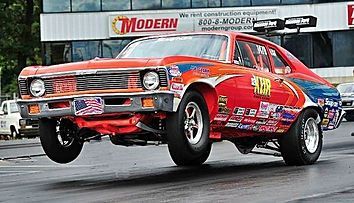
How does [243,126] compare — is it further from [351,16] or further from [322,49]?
[322,49]

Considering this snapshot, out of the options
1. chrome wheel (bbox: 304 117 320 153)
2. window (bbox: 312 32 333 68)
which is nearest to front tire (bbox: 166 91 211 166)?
chrome wheel (bbox: 304 117 320 153)

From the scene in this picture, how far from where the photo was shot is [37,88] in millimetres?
10172

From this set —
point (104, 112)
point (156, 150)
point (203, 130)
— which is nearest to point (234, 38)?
point (203, 130)

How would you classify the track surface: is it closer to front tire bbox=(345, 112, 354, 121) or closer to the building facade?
front tire bbox=(345, 112, 354, 121)

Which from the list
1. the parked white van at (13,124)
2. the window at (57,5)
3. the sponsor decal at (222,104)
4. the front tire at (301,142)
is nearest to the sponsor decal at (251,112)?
the sponsor decal at (222,104)

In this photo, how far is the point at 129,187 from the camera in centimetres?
963

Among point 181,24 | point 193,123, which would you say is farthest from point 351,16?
point 193,123

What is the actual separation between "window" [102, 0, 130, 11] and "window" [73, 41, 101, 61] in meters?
1.87

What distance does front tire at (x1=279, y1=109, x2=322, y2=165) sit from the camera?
11.8 meters

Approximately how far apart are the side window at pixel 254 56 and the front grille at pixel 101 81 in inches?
79.5

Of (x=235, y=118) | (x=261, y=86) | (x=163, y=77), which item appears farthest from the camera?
(x=261, y=86)

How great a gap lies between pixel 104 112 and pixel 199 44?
2039mm

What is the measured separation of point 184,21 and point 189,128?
36.7m

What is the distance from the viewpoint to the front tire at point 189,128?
9.57m
